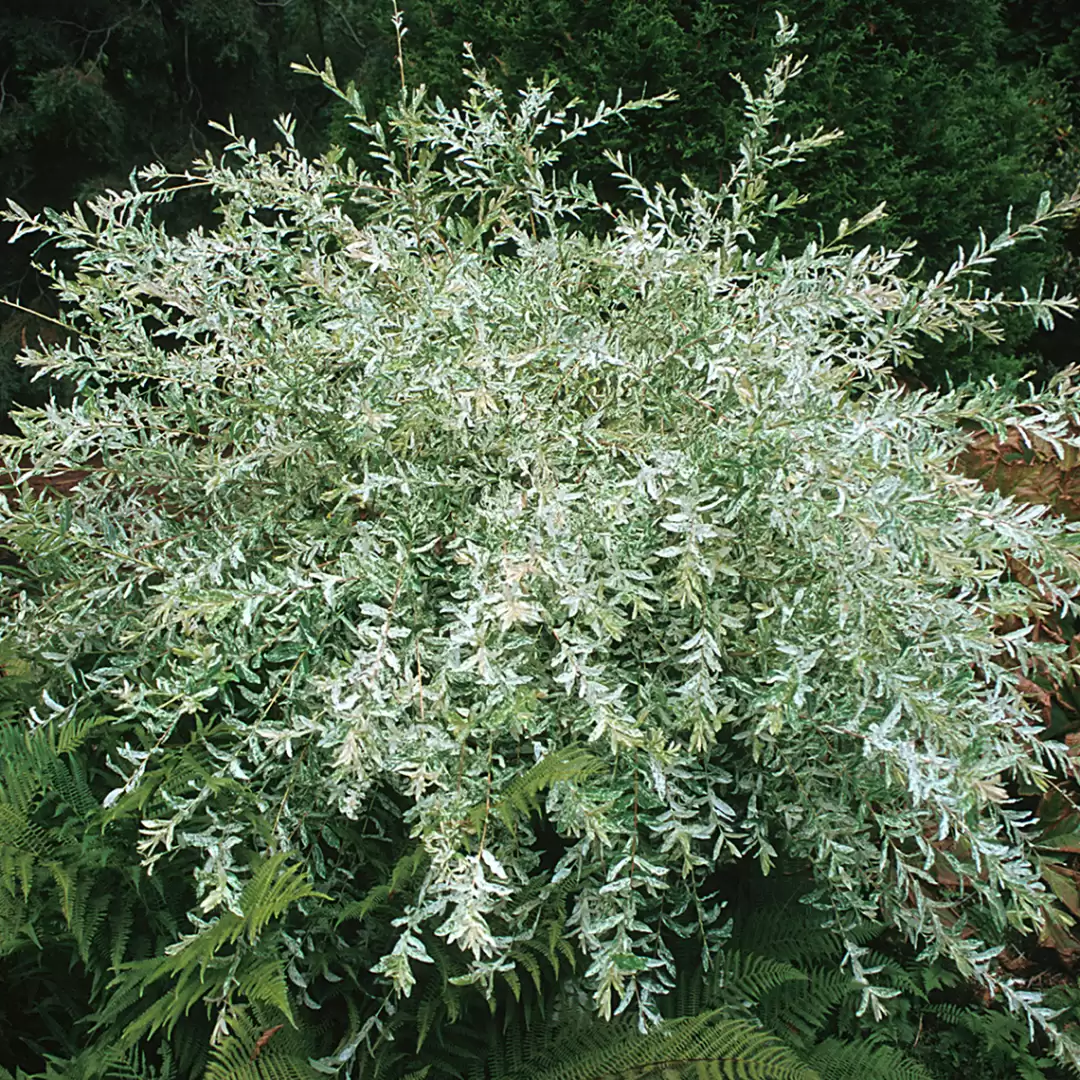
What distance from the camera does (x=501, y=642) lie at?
1.74 meters

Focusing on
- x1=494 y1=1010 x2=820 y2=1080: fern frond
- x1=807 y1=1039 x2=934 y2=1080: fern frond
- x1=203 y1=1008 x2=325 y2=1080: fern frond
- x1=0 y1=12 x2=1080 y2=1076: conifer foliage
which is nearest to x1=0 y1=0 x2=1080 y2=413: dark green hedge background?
x1=0 y1=12 x2=1080 y2=1076: conifer foliage

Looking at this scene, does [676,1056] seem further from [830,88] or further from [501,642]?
[830,88]

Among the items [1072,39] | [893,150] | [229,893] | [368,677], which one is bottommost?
[1072,39]

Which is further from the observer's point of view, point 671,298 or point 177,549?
point 671,298

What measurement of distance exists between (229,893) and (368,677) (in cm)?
35

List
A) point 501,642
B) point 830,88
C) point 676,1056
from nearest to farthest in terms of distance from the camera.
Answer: point 676,1056
point 501,642
point 830,88

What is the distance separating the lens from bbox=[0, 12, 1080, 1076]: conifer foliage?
1636mm

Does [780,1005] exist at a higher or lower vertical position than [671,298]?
lower

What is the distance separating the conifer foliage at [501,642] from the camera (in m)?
1.64

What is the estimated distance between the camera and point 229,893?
1.54 m

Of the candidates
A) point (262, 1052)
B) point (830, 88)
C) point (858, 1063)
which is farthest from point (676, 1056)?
point (830, 88)

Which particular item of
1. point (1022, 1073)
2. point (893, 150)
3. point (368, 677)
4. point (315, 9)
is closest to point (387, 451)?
point (368, 677)

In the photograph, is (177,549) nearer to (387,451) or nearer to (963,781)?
(387,451)

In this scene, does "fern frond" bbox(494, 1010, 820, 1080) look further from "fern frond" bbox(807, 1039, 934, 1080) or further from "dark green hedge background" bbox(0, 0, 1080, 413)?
"dark green hedge background" bbox(0, 0, 1080, 413)
